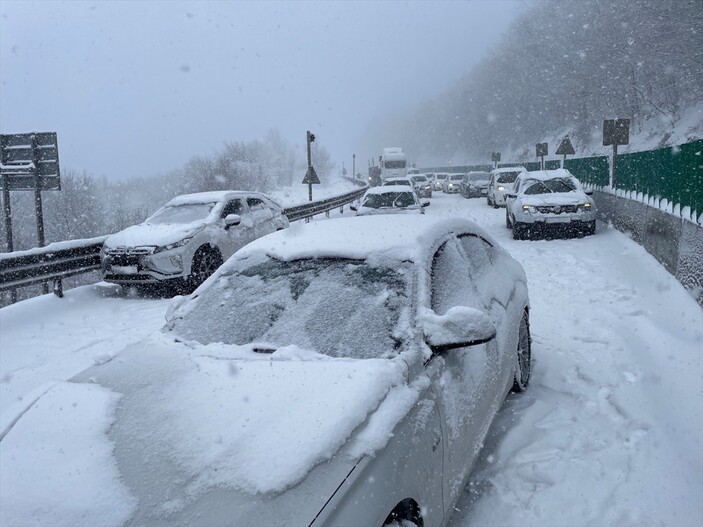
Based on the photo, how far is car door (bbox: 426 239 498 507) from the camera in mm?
3021

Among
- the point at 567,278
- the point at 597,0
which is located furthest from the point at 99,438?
the point at 597,0

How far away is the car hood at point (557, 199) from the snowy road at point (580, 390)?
4.90 meters

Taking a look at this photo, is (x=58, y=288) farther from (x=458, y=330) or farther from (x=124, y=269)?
(x=458, y=330)

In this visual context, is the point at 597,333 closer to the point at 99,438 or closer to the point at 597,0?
the point at 99,438

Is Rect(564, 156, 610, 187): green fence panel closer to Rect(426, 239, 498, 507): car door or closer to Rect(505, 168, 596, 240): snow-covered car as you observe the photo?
Rect(505, 168, 596, 240): snow-covered car

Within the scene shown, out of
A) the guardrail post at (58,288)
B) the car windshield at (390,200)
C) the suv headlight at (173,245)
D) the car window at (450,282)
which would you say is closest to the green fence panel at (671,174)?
the car windshield at (390,200)

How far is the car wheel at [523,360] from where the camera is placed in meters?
4.90

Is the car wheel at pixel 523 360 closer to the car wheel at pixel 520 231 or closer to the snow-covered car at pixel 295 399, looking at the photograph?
the snow-covered car at pixel 295 399

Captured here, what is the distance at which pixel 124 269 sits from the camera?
10.3 metres

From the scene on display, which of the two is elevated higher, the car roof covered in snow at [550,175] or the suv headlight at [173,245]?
the car roof covered in snow at [550,175]

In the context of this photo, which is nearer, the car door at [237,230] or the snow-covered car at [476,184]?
the car door at [237,230]

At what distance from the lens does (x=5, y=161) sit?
11914 millimetres

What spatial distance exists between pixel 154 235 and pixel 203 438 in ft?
28.6

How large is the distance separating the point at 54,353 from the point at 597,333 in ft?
20.6
